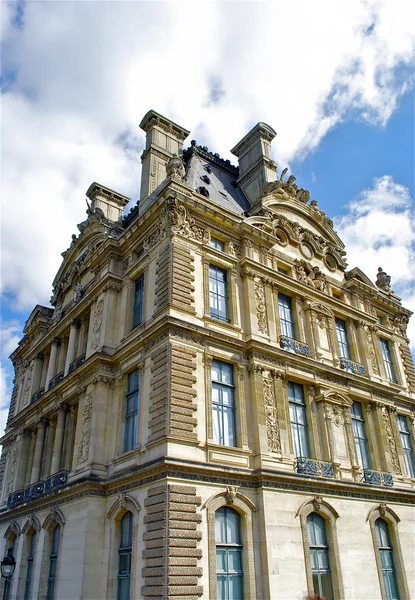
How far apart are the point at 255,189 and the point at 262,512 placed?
16352 millimetres

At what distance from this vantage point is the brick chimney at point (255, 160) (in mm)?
26562

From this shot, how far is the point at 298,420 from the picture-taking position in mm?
18922

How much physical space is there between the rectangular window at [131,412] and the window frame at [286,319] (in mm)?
6129

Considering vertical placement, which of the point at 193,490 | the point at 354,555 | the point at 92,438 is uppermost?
the point at 92,438

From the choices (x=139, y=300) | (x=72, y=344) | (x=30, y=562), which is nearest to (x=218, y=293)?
(x=139, y=300)

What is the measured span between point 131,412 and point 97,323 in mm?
4838

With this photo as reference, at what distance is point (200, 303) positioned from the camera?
59.3ft

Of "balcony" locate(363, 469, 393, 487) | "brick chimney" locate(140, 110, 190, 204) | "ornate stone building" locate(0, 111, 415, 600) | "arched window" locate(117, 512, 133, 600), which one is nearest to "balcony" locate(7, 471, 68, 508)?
"ornate stone building" locate(0, 111, 415, 600)

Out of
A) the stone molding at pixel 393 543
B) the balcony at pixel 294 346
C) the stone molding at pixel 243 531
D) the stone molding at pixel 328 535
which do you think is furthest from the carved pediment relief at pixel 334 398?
the stone molding at pixel 243 531

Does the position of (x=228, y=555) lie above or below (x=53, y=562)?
below

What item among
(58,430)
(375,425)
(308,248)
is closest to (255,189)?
(308,248)

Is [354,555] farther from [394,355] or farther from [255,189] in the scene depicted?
[255,189]

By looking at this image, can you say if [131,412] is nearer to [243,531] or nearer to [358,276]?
[243,531]

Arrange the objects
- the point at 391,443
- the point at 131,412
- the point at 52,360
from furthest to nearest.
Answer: the point at 52,360
the point at 391,443
the point at 131,412
